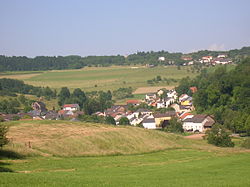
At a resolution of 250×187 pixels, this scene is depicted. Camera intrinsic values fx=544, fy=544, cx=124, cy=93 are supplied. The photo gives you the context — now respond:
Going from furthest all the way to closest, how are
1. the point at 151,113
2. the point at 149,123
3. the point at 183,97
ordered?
the point at 183,97 → the point at 151,113 → the point at 149,123

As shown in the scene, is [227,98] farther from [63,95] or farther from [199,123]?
[63,95]

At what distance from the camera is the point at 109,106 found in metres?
153

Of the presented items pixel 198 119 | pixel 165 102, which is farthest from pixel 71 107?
pixel 198 119

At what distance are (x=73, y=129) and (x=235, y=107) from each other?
206ft

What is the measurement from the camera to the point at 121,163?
128 feet

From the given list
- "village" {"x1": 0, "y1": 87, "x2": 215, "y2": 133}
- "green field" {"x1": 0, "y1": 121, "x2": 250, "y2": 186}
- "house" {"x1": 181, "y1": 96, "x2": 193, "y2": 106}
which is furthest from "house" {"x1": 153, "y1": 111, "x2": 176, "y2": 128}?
"green field" {"x1": 0, "y1": 121, "x2": 250, "y2": 186}

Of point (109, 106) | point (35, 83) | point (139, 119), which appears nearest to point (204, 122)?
point (139, 119)

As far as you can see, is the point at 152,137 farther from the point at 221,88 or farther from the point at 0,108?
the point at 0,108

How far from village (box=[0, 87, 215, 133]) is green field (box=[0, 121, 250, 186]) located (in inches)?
1979

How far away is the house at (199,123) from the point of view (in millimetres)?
105106

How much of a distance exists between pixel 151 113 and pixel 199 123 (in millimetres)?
29563

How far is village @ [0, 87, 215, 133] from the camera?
110531 mm

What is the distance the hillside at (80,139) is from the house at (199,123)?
4437 centimetres

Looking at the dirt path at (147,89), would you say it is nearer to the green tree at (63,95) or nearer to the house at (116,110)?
the green tree at (63,95)
